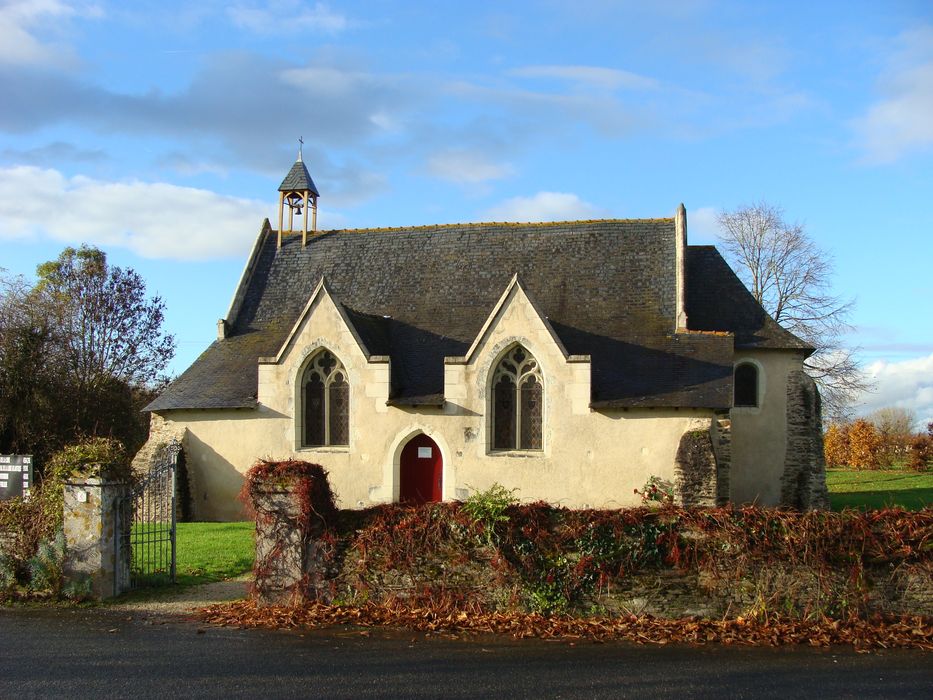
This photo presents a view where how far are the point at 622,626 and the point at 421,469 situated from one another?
12037 mm

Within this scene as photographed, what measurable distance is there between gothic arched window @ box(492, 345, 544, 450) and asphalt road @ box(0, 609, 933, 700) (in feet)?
37.4

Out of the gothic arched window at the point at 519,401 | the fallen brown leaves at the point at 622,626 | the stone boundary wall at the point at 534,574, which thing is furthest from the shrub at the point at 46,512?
the gothic arched window at the point at 519,401

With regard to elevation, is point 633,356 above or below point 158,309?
below

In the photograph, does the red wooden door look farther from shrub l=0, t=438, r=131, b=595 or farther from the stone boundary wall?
the stone boundary wall

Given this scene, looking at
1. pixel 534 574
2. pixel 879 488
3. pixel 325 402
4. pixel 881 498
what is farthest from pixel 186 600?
pixel 879 488

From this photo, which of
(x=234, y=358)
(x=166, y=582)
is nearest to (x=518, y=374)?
(x=234, y=358)

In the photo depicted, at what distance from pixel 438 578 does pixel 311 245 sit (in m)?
18.7

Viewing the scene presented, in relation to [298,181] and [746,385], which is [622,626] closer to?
[746,385]

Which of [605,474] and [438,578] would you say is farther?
[605,474]

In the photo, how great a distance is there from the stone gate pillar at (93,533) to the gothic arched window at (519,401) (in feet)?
35.3

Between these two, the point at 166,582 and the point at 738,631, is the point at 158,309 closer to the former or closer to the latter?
the point at 166,582

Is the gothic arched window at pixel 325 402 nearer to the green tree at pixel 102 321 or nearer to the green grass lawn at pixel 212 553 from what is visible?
the green grass lawn at pixel 212 553

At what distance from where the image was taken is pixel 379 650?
382 inches

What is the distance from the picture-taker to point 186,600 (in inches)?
491
